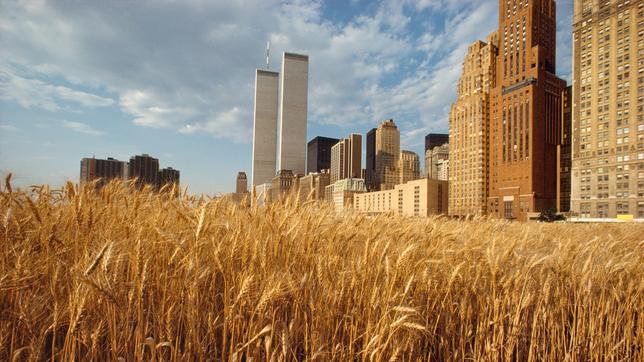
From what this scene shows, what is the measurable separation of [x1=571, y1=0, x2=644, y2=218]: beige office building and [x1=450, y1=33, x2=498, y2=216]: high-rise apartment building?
103 feet

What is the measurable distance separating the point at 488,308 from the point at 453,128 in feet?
499

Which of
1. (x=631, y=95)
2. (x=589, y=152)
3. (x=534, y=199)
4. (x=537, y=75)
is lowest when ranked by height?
(x=534, y=199)

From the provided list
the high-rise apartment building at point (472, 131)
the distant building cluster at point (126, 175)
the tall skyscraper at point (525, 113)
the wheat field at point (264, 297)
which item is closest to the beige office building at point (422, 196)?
the high-rise apartment building at point (472, 131)

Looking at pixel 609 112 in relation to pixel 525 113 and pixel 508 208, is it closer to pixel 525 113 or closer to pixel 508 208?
pixel 525 113

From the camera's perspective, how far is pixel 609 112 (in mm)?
87312

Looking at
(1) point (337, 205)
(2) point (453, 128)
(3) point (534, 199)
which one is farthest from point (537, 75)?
(1) point (337, 205)

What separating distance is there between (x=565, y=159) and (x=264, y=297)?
14446cm

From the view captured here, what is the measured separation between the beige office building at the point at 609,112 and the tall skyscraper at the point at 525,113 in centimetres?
1271

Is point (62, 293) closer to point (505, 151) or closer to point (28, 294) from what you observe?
point (28, 294)

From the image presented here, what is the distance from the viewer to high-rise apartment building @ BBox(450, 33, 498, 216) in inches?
4884

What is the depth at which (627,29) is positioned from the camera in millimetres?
87438

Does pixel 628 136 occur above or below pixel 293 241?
above

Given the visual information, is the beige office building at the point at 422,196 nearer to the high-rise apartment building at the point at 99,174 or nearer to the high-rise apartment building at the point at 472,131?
the high-rise apartment building at the point at 472,131

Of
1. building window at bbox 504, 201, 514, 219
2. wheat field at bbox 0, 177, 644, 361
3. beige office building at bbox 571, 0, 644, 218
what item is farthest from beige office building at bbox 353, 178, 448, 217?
wheat field at bbox 0, 177, 644, 361
